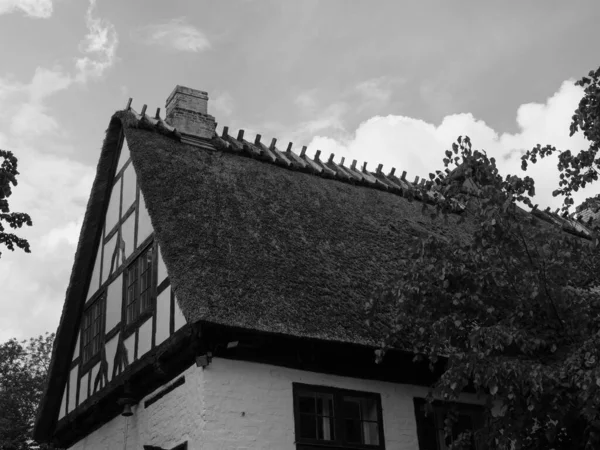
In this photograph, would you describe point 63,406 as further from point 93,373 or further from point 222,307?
point 222,307

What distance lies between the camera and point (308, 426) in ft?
35.8

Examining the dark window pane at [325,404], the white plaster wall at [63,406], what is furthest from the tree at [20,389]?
the dark window pane at [325,404]

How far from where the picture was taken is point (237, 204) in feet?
43.6

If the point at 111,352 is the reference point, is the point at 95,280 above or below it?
above

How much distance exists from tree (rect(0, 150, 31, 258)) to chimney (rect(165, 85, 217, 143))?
14.4ft

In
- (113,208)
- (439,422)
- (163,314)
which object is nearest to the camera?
(163,314)

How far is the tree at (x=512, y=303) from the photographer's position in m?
7.93

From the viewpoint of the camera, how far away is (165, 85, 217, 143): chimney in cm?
1548

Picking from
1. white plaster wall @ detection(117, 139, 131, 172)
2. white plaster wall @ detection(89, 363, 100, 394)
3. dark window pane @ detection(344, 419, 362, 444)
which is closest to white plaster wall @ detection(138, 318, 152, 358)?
white plaster wall @ detection(89, 363, 100, 394)

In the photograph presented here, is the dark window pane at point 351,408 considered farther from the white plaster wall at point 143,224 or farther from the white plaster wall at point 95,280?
the white plaster wall at point 95,280

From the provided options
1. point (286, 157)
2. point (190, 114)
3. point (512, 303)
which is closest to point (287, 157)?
point (286, 157)

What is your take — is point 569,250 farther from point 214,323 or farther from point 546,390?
point 214,323

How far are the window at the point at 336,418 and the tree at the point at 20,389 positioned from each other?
15.3 meters

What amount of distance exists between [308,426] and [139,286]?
13.7ft
